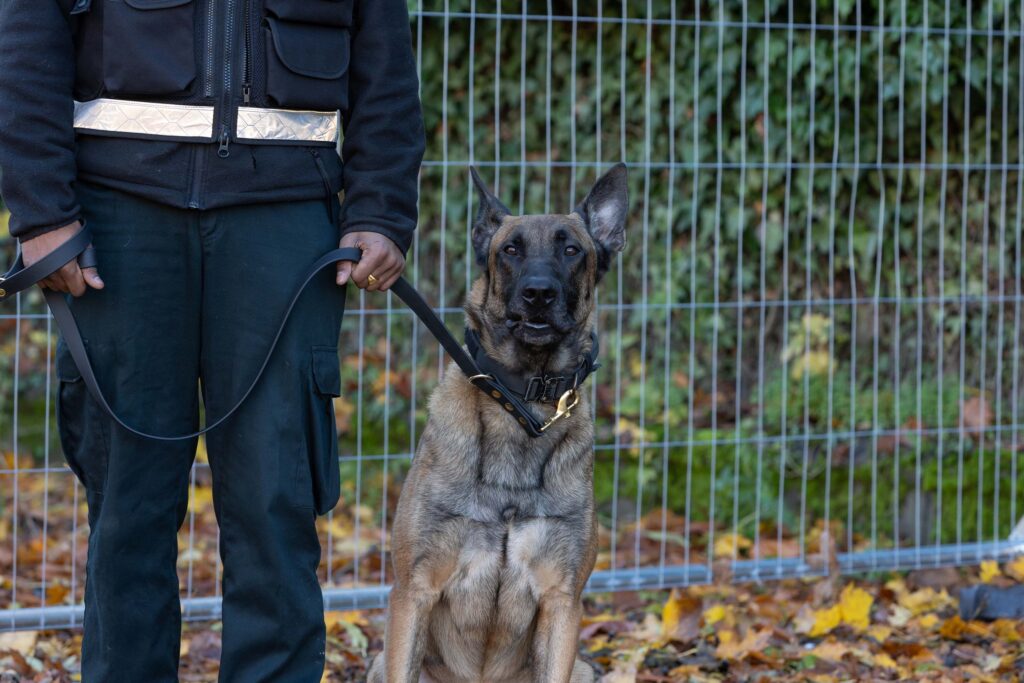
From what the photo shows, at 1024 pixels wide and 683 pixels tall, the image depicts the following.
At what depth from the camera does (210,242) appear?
2.62m

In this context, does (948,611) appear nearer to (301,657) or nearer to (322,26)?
(301,657)

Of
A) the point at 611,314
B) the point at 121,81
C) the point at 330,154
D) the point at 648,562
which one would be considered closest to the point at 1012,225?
the point at 611,314

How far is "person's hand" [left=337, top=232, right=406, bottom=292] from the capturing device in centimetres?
272

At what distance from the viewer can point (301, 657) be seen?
2.76m

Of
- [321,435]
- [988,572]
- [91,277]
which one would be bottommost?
[988,572]

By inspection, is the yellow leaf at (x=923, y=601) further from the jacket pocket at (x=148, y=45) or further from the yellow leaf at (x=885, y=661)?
the jacket pocket at (x=148, y=45)

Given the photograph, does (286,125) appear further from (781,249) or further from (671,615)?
(781,249)

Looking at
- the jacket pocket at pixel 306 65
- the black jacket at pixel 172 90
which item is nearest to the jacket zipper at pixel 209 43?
the black jacket at pixel 172 90

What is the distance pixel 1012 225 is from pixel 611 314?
1.84m

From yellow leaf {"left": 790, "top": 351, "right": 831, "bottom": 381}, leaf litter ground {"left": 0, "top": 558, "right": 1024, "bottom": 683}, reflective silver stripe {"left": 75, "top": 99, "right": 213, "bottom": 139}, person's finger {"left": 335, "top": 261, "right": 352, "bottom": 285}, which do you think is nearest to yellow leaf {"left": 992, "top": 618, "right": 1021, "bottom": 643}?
leaf litter ground {"left": 0, "top": 558, "right": 1024, "bottom": 683}

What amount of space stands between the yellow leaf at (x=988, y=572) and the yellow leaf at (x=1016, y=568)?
2.3 inches

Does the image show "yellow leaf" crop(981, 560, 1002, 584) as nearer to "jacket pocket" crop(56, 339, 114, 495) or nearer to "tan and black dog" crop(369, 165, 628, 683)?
"tan and black dog" crop(369, 165, 628, 683)

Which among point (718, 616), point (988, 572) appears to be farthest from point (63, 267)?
point (988, 572)

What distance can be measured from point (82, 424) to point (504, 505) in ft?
3.34
